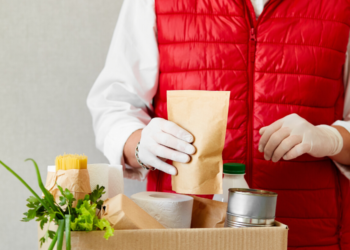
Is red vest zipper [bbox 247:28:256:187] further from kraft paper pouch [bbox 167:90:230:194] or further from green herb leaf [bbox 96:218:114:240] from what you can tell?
green herb leaf [bbox 96:218:114:240]

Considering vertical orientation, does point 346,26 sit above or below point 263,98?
above

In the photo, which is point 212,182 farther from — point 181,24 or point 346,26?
point 346,26

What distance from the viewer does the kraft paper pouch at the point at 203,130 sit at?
59 centimetres

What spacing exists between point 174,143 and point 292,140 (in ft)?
1.15

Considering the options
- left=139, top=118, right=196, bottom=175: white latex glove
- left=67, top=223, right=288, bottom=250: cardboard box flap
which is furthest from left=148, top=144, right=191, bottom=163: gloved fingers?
left=67, top=223, right=288, bottom=250: cardboard box flap

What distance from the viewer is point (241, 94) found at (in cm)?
101

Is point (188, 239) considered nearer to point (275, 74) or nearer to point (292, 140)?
point (292, 140)

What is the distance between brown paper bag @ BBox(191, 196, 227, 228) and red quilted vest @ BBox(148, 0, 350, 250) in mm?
417

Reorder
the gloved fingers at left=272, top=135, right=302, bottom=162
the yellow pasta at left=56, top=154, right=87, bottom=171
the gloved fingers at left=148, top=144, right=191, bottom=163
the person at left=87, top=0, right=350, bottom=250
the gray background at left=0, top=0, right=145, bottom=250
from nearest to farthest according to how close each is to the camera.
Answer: the yellow pasta at left=56, top=154, right=87, bottom=171, the gloved fingers at left=148, top=144, right=191, bottom=163, the gloved fingers at left=272, top=135, right=302, bottom=162, the person at left=87, top=0, right=350, bottom=250, the gray background at left=0, top=0, right=145, bottom=250

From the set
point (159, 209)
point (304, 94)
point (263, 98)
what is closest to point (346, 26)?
point (304, 94)

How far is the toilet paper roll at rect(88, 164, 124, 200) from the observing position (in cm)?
59

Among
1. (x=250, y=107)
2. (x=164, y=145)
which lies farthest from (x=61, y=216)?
(x=250, y=107)

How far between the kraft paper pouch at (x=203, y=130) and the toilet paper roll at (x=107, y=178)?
0.12 m

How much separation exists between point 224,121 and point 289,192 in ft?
1.83
